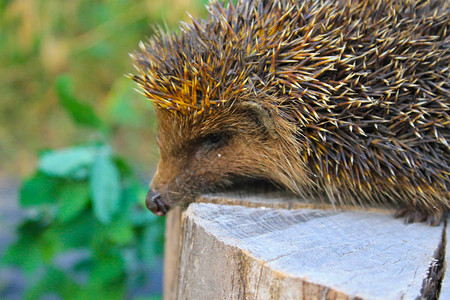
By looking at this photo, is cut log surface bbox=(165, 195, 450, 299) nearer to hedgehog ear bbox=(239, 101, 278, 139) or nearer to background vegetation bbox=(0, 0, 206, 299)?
hedgehog ear bbox=(239, 101, 278, 139)

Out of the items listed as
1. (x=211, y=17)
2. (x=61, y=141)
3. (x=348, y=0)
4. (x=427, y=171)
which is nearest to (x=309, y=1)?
(x=348, y=0)

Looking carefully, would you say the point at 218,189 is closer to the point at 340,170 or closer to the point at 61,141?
the point at 340,170

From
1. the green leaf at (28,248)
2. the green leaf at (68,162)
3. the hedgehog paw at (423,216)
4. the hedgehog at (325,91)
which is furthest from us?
the green leaf at (28,248)

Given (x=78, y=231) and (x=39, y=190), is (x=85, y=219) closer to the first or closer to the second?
(x=78, y=231)

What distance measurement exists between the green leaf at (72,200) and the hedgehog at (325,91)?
0.92m

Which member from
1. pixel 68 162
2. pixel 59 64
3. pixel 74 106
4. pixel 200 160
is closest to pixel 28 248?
pixel 68 162

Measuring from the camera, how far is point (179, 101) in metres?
2.38

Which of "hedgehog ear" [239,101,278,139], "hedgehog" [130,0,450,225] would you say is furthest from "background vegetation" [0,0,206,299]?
"hedgehog ear" [239,101,278,139]

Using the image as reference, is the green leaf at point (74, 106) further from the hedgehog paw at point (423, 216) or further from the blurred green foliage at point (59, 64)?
the blurred green foliage at point (59, 64)

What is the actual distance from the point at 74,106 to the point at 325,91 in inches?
71.5

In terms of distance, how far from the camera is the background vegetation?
3129mm

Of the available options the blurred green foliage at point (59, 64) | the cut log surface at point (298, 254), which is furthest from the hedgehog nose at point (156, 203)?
the blurred green foliage at point (59, 64)

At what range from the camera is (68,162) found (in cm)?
306

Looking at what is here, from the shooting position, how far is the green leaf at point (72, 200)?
3.03m
